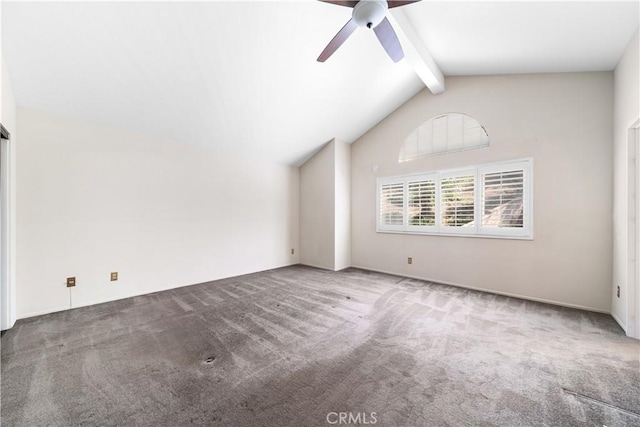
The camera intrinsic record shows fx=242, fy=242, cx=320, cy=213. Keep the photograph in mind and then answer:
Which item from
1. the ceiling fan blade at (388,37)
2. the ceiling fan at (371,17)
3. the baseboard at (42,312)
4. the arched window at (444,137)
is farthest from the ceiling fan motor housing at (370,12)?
the baseboard at (42,312)

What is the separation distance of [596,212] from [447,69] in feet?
8.97

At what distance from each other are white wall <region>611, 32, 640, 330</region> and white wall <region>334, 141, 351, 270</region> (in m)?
3.75

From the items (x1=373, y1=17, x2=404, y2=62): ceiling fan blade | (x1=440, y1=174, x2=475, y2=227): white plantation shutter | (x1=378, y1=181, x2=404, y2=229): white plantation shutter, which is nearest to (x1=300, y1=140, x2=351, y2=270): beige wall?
(x1=378, y1=181, x2=404, y2=229): white plantation shutter

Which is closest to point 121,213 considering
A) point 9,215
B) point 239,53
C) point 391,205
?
point 9,215

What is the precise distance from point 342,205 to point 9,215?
456 cm

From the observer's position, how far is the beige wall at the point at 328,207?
5016 millimetres

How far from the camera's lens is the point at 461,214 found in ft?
12.8

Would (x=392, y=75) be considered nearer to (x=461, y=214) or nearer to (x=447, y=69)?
(x=447, y=69)

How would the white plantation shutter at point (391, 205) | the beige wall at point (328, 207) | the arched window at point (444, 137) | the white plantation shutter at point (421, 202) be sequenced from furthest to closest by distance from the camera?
1. the beige wall at point (328, 207)
2. the white plantation shutter at point (391, 205)
3. the white plantation shutter at point (421, 202)
4. the arched window at point (444, 137)

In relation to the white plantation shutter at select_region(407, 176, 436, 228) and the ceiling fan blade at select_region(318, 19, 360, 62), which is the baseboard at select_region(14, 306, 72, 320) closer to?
the ceiling fan blade at select_region(318, 19, 360, 62)

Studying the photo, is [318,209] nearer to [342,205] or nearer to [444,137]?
[342,205]

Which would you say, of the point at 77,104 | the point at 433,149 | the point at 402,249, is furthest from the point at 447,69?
the point at 77,104

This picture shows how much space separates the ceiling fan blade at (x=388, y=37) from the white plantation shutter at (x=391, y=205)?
8.46 feet

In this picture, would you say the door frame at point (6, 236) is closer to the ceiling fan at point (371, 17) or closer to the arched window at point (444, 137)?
the ceiling fan at point (371, 17)
